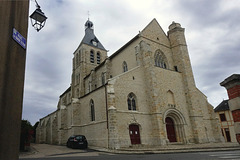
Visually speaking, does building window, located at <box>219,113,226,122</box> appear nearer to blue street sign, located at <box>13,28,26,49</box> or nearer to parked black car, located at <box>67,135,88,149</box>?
parked black car, located at <box>67,135,88,149</box>

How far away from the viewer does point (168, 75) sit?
18.2 meters

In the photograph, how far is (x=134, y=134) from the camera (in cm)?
1447

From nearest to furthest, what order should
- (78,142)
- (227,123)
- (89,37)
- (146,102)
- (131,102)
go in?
(78,142)
(131,102)
(146,102)
(227,123)
(89,37)

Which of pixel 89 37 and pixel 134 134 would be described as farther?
pixel 89 37

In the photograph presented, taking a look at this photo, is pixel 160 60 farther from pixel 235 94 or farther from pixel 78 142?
pixel 235 94

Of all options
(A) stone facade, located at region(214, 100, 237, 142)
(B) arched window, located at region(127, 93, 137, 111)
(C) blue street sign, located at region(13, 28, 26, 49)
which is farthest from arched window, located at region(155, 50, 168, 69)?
(C) blue street sign, located at region(13, 28, 26, 49)

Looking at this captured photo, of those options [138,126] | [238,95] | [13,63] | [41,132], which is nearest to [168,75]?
[138,126]

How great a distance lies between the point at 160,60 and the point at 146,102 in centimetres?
609

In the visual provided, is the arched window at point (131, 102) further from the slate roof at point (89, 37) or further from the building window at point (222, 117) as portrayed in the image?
the building window at point (222, 117)

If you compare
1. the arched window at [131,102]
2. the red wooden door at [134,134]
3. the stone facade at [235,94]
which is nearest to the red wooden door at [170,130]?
the red wooden door at [134,134]

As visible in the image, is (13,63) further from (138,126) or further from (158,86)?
(158,86)

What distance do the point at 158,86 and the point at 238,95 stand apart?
13.1 metres

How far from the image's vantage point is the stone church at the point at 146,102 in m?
14.4

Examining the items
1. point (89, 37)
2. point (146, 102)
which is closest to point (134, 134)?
point (146, 102)
